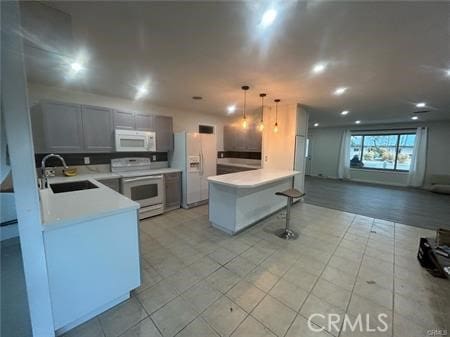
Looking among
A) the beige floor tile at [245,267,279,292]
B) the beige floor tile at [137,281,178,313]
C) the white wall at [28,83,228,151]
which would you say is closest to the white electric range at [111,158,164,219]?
the white wall at [28,83,228,151]

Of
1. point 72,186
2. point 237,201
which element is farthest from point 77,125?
point 237,201

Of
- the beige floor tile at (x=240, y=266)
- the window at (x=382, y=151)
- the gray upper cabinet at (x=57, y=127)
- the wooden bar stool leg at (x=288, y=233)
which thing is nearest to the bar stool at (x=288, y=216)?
the wooden bar stool leg at (x=288, y=233)

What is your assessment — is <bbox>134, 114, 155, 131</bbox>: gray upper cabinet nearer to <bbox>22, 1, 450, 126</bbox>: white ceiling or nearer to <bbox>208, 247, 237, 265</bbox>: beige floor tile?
<bbox>22, 1, 450, 126</bbox>: white ceiling

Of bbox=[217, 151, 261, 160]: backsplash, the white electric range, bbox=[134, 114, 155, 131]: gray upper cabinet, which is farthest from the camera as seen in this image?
bbox=[217, 151, 261, 160]: backsplash

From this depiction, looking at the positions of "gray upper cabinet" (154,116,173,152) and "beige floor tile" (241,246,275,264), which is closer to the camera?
"beige floor tile" (241,246,275,264)

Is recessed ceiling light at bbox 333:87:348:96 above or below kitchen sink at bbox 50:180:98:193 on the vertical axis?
above

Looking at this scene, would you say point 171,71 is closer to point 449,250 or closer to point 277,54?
point 277,54

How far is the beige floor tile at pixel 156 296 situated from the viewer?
5.84 feet

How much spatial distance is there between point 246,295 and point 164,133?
12.1ft

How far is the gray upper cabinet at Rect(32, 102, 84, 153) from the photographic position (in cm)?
294

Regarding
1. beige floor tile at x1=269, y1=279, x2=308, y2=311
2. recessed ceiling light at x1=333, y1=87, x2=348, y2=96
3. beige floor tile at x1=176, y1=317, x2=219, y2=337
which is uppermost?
recessed ceiling light at x1=333, y1=87, x2=348, y2=96

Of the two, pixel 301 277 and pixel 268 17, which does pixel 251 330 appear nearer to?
pixel 301 277

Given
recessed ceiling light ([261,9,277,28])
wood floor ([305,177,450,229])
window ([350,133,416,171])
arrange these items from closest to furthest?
recessed ceiling light ([261,9,277,28]) < wood floor ([305,177,450,229]) < window ([350,133,416,171])

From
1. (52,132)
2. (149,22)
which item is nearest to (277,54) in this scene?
(149,22)
